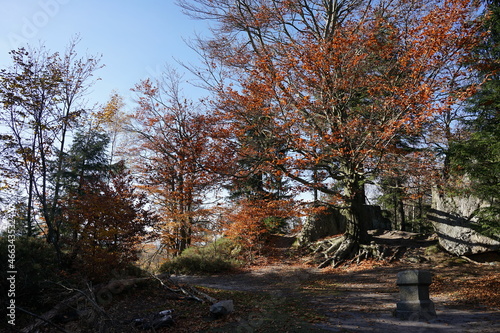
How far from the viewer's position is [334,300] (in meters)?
8.02

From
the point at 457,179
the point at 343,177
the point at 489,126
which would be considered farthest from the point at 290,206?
the point at 489,126

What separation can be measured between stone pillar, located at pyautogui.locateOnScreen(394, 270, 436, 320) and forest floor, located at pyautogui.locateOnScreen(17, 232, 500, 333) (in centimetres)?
16

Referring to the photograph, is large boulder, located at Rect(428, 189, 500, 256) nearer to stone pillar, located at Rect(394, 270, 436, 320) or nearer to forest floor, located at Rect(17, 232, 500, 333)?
Answer: forest floor, located at Rect(17, 232, 500, 333)

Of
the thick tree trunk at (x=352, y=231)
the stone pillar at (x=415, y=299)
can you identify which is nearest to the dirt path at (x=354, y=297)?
the stone pillar at (x=415, y=299)

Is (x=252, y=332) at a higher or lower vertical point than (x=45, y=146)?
lower

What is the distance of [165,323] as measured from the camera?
5969 mm

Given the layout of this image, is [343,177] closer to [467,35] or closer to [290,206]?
[290,206]

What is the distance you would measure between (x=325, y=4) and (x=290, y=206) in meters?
8.23

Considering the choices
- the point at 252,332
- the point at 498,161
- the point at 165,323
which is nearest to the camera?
the point at 252,332

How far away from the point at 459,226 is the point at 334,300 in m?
7.16

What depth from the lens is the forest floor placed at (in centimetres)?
575

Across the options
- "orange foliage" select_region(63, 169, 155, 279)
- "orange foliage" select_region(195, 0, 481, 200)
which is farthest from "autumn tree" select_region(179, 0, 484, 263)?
"orange foliage" select_region(63, 169, 155, 279)

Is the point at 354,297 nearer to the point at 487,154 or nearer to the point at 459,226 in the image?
the point at 487,154

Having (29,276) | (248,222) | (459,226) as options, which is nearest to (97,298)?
(29,276)
